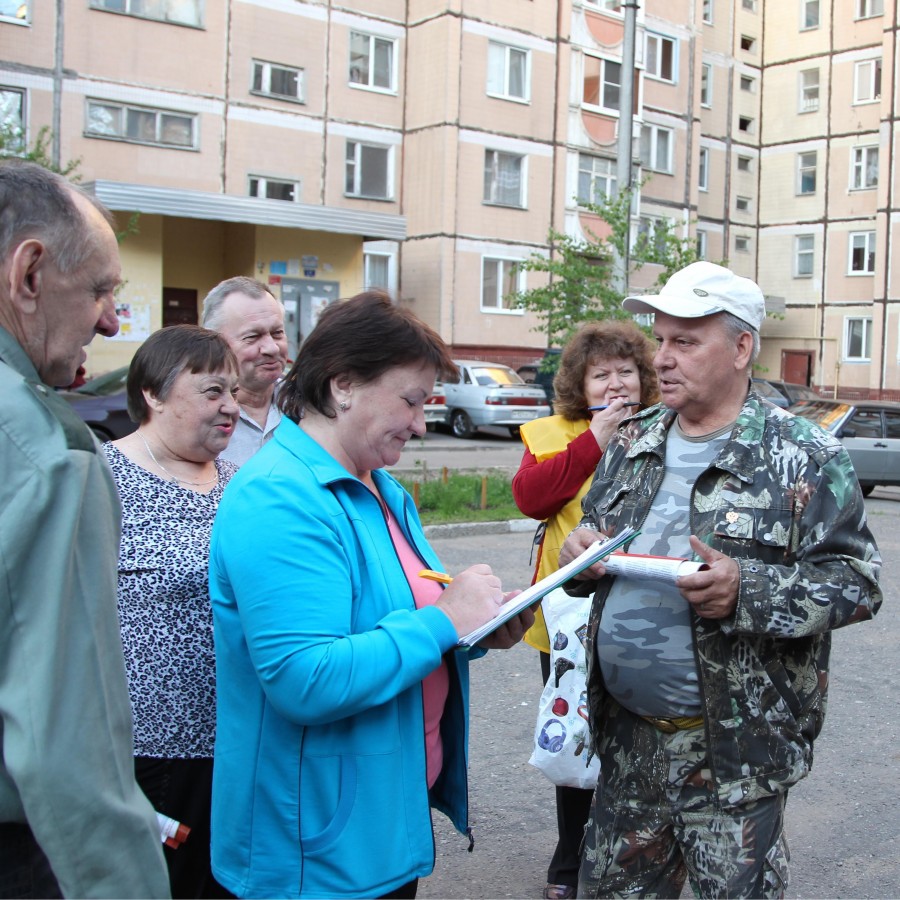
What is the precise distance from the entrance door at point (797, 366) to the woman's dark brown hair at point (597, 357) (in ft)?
127

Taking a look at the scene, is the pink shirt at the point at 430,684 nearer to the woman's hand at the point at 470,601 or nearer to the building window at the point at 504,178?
the woman's hand at the point at 470,601

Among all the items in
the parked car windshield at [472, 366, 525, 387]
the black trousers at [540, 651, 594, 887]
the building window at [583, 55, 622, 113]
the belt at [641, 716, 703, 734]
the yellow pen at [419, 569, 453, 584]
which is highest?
the building window at [583, 55, 622, 113]

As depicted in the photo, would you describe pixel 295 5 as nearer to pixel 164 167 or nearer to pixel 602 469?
pixel 164 167

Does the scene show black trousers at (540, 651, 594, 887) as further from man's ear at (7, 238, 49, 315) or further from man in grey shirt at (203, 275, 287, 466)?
man's ear at (7, 238, 49, 315)

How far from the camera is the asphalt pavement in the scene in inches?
161

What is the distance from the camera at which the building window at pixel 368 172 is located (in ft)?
97.7

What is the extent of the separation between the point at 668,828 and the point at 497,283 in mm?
28821

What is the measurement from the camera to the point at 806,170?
42.0 m

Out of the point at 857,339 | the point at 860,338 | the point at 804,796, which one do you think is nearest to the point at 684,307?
the point at 804,796

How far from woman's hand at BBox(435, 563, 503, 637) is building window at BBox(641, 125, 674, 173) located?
3628 centimetres

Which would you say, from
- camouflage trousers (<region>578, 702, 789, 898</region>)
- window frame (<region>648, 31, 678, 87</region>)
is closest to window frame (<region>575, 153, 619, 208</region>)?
window frame (<region>648, 31, 678, 87</region>)

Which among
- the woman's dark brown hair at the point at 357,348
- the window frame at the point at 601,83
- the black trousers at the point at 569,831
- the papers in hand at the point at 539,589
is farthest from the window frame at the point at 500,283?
the woman's dark brown hair at the point at 357,348

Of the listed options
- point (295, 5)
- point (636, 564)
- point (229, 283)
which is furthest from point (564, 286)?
point (636, 564)

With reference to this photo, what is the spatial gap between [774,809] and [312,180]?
27840mm
